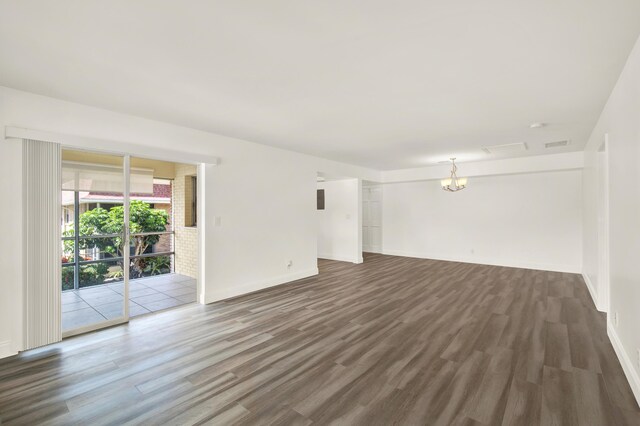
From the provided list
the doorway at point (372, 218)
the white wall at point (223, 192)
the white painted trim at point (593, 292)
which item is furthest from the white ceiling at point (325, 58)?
the doorway at point (372, 218)

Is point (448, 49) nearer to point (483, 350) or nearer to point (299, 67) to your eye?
point (299, 67)

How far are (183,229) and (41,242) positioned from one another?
2935mm

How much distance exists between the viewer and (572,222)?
20.6 feet

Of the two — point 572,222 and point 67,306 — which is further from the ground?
point 572,222

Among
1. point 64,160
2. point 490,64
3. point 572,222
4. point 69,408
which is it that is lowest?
point 69,408

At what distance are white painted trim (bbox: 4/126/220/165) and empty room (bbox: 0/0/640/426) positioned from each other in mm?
23

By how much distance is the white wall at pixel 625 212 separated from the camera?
85.0 inches

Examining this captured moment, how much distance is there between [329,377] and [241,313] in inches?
73.5

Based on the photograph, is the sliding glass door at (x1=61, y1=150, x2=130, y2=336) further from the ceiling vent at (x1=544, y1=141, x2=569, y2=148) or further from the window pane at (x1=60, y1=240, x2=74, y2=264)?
the ceiling vent at (x1=544, y1=141, x2=569, y2=148)

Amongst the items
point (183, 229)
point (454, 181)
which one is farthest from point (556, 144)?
point (183, 229)

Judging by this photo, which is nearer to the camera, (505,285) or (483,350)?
(483,350)

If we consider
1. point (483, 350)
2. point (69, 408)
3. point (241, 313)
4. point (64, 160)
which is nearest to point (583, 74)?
point (483, 350)

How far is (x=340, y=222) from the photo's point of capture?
8.08 metres

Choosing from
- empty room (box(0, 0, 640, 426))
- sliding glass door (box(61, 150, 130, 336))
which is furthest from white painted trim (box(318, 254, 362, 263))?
sliding glass door (box(61, 150, 130, 336))
